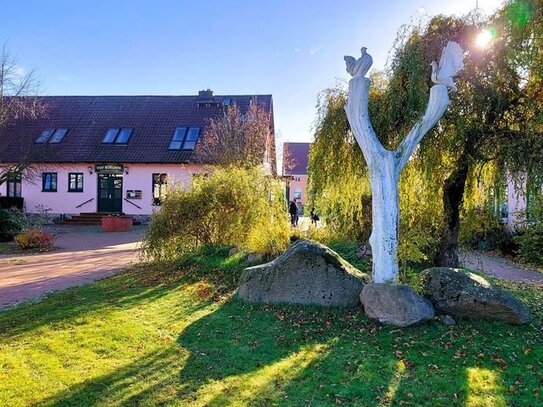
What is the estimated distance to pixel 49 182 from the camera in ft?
87.4

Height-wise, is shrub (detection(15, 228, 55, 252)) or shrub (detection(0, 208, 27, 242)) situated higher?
shrub (detection(0, 208, 27, 242))

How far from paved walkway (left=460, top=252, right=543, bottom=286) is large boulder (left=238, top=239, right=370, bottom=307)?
204 inches

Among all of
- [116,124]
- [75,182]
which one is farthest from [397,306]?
[116,124]

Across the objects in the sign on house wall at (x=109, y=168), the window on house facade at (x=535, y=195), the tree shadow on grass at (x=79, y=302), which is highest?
the sign on house wall at (x=109, y=168)

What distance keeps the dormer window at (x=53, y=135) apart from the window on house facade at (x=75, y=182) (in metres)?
2.60

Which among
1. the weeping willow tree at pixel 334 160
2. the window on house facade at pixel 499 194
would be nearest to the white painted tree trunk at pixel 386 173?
the weeping willow tree at pixel 334 160

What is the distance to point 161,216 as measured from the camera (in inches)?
400

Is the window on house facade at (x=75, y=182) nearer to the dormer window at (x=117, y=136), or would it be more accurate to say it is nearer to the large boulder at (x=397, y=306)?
Result: the dormer window at (x=117, y=136)

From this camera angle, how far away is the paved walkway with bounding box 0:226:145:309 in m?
8.45

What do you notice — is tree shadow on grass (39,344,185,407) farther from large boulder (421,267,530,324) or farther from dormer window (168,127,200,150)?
dormer window (168,127,200,150)

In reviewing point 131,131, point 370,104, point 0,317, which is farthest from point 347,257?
point 131,131

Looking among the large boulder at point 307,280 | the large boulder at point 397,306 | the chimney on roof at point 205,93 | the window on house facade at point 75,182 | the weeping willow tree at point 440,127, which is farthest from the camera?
the chimney on roof at point 205,93

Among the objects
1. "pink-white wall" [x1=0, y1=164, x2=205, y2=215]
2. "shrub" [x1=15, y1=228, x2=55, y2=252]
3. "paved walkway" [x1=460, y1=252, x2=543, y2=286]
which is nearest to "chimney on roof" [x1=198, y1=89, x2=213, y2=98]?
"pink-white wall" [x1=0, y1=164, x2=205, y2=215]

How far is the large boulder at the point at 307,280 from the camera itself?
6559mm
